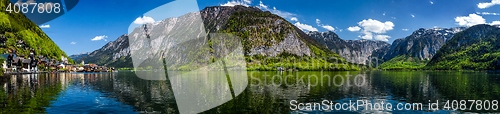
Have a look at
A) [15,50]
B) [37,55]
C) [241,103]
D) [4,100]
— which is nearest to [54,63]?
[37,55]

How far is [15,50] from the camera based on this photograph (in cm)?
15700

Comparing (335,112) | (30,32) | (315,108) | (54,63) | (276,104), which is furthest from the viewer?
(30,32)

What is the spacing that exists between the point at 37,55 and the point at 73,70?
2158 cm

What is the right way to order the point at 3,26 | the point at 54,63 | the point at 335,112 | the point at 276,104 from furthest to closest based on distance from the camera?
the point at 54,63 < the point at 3,26 < the point at 276,104 < the point at 335,112

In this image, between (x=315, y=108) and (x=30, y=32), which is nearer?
(x=315, y=108)

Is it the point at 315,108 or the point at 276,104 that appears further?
the point at 276,104

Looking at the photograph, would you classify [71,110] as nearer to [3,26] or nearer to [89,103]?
[89,103]

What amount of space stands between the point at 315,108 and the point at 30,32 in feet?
702

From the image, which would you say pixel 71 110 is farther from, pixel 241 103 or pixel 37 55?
pixel 37 55

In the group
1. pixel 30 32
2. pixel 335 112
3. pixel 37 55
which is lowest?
→ pixel 335 112

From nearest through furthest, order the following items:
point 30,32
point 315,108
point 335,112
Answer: point 335,112 → point 315,108 → point 30,32

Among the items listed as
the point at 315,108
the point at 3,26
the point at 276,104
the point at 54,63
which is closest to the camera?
the point at 315,108

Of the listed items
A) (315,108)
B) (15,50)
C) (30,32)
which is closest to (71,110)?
(315,108)

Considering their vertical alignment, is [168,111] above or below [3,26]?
below
